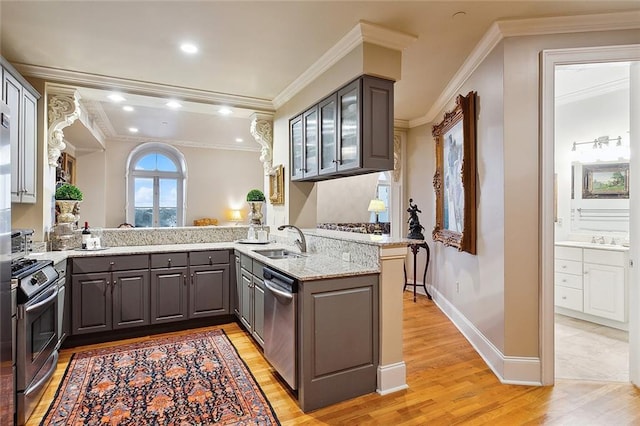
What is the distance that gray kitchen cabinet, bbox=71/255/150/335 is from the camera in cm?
333

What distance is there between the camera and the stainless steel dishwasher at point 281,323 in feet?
7.66

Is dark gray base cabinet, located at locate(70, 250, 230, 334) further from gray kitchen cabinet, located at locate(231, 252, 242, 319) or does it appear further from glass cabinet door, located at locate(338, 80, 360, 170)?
glass cabinet door, located at locate(338, 80, 360, 170)

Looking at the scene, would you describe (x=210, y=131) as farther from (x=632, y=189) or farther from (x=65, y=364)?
→ (x=632, y=189)

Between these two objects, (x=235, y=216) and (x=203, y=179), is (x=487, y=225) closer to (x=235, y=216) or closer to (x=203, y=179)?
(x=235, y=216)

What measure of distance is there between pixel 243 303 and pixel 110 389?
4.49ft

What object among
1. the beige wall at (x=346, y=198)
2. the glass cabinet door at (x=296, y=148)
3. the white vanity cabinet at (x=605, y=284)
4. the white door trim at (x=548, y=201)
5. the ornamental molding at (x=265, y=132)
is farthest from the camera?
the beige wall at (x=346, y=198)

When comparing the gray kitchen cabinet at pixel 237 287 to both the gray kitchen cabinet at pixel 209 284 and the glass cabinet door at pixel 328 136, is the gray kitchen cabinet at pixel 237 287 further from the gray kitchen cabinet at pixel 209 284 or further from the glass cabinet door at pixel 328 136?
the glass cabinet door at pixel 328 136

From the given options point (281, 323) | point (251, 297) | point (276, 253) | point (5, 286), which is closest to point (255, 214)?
point (276, 253)

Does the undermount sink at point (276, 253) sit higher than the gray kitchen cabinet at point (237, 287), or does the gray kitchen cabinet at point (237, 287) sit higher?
the undermount sink at point (276, 253)

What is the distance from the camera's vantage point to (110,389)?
2.52 m

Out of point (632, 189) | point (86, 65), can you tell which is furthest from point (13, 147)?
point (632, 189)

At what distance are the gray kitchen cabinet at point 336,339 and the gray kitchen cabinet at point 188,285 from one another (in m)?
1.91

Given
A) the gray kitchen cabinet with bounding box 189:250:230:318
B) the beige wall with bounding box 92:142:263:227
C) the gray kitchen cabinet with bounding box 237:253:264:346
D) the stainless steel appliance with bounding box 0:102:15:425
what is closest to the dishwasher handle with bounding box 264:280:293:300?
the gray kitchen cabinet with bounding box 237:253:264:346

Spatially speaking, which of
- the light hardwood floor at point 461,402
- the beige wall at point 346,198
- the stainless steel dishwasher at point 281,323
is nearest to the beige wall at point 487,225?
the light hardwood floor at point 461,402
